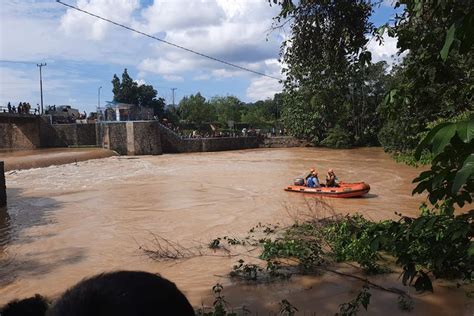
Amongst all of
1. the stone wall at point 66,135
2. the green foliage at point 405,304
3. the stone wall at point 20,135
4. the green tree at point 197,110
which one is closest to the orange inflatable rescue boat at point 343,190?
the green foliage at point 405,304

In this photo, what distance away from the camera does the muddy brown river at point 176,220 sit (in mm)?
7461

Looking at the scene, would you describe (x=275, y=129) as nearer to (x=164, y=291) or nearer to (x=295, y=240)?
(x=295, y=240)

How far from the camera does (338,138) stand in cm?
4928

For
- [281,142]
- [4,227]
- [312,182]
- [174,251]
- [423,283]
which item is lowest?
[4,227]

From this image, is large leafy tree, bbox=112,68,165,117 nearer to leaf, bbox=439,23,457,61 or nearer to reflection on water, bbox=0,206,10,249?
reflection on water, bbox=0,206,10,249

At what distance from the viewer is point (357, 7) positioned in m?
4.61

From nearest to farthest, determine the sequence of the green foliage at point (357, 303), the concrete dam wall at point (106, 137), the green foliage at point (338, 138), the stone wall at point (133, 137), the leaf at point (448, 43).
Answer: the leaf at point (448, 43)
the green foliage at point (357, 303)
the stone wall at point (133, 137)
the concrete dam wall at point (106, 137)
the green foliage at point (338, 138)

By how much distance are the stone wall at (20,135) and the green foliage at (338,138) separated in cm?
2900

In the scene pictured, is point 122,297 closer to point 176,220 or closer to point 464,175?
point 464,175

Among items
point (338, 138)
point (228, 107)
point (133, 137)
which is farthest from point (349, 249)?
point (228, 107)

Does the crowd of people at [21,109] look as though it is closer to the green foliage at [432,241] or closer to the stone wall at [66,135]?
the stone wall at [66,135]

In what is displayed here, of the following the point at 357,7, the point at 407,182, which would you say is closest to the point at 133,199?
the point at 407,182

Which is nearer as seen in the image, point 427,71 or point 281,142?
point 427,71

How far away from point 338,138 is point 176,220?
3709cm
